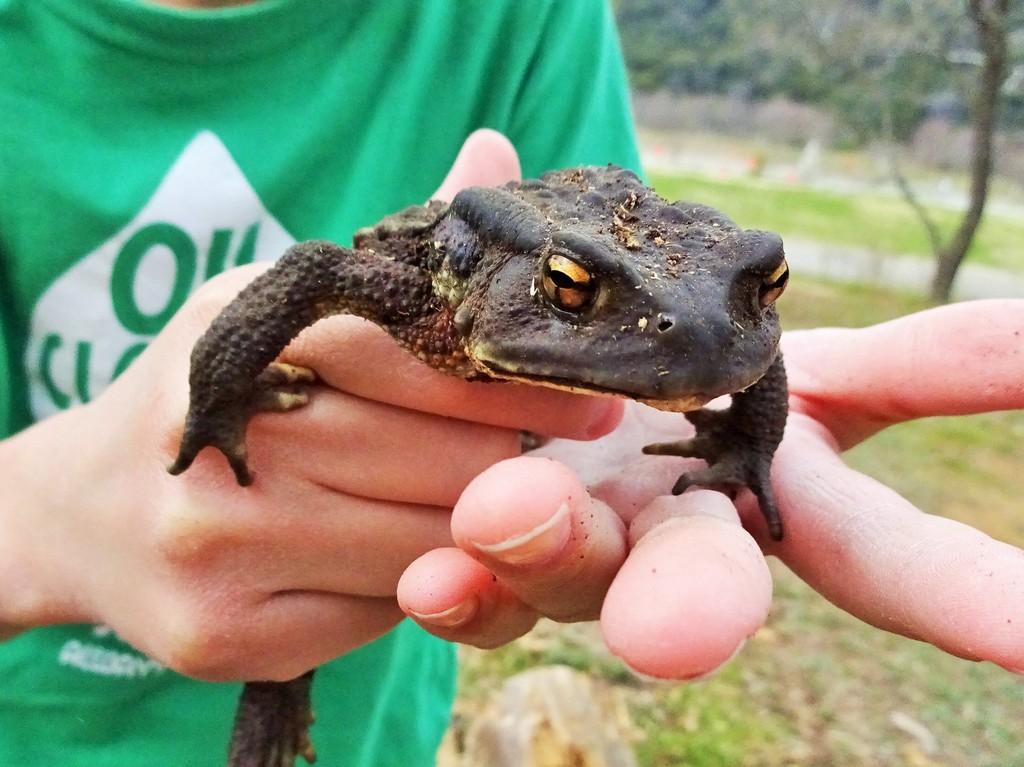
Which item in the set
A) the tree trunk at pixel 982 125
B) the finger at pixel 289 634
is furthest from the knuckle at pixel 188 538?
the tree trunk at pixel 982 125

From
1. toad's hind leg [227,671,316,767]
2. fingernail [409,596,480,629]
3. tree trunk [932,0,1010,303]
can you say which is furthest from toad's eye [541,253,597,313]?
tree trunk [932,0,1010,303]

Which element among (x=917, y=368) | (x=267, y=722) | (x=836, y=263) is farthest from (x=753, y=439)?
(x=836, y=263)

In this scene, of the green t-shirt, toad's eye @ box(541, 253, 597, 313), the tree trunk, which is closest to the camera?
toad's eye @ box(541, 253, 597, 313)

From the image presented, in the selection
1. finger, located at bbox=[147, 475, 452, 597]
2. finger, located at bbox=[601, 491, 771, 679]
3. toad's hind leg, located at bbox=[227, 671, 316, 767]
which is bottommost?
toad's hind leg, located at bbox=[227, 671, 316, 767]

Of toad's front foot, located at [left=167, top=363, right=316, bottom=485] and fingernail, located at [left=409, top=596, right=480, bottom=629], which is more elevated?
toad's front foot, located at [left=167, top=363, right=316, bottom=485]

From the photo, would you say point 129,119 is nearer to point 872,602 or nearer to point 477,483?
point 477,483

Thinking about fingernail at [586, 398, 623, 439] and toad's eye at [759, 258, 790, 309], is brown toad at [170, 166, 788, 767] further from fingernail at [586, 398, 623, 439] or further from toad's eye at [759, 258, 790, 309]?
fingernail at [586, 398, 623, 439]
